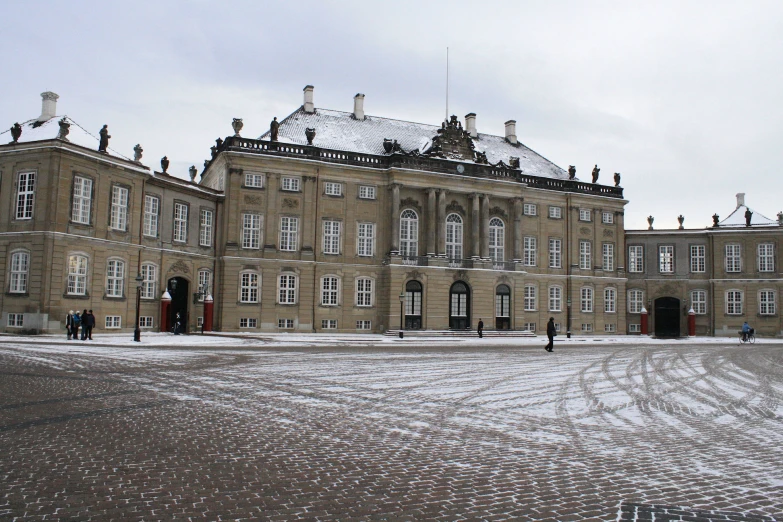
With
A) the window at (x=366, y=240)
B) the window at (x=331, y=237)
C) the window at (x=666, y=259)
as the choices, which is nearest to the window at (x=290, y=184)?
the window at (x=331, y=237)

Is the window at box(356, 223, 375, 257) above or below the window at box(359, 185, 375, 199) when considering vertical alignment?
below

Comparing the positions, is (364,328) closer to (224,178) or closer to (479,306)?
(479,306)

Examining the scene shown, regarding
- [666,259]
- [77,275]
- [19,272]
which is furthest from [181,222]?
[666,259]

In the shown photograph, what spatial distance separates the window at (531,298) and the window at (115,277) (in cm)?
3401

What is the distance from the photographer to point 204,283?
46.3m

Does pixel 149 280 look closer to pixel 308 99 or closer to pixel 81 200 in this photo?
pixel 81 200

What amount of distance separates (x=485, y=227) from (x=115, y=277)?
29.0 metres

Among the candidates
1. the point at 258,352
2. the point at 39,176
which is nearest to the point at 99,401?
the point at 258,352

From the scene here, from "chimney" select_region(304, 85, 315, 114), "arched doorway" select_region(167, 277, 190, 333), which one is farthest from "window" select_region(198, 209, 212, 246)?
"chimney" select_region(304, 85, 315, 114)

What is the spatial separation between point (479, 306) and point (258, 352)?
29175mm

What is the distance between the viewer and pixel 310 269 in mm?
49312

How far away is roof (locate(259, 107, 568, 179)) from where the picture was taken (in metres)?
52.4

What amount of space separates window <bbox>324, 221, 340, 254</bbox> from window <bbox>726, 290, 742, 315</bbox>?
38.9m

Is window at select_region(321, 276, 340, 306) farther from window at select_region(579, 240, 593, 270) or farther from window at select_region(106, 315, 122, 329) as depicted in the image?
window at select_region(579, 240, 593, 270)
